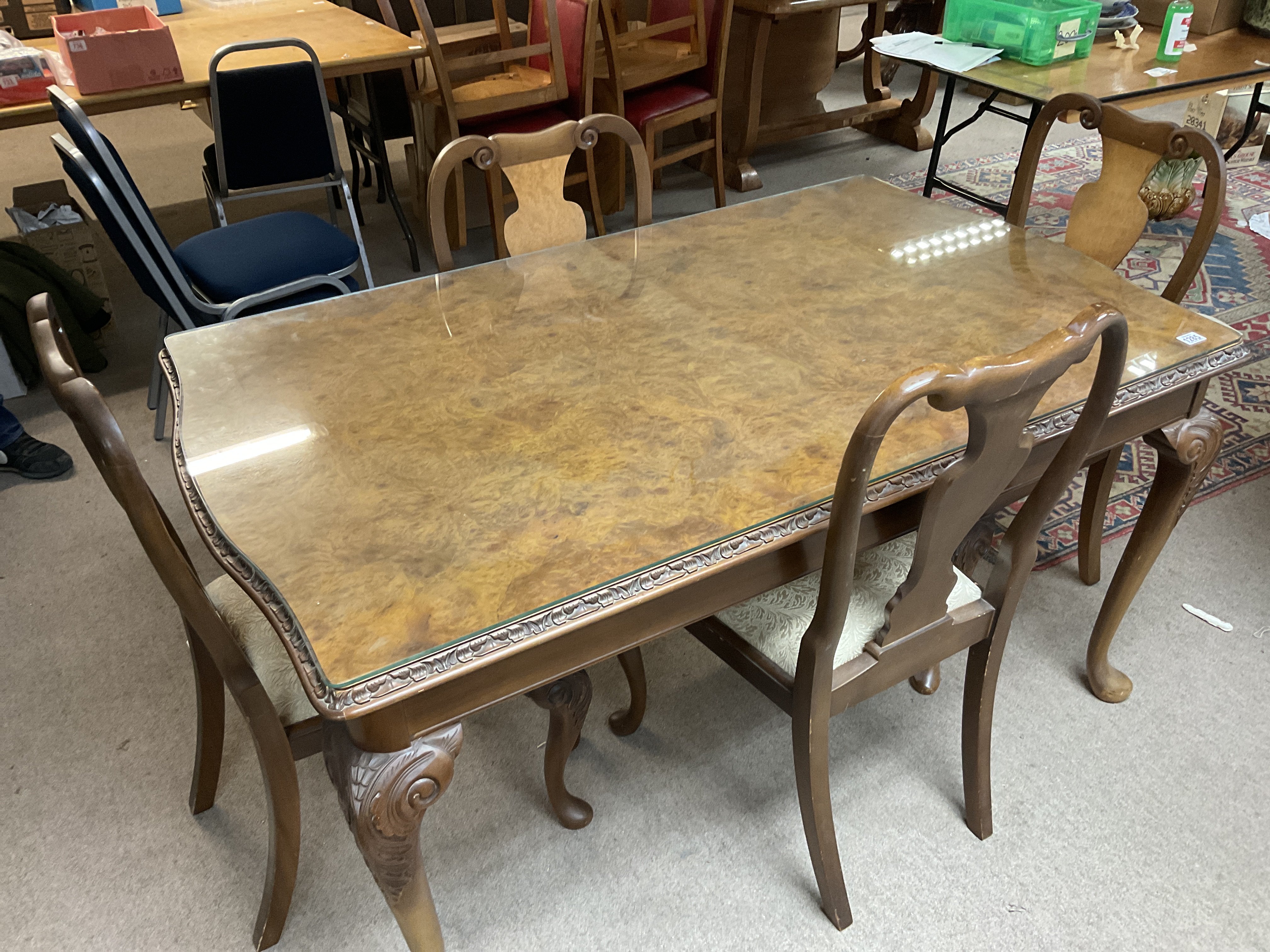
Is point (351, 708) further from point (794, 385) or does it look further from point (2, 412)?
point (2, 412)

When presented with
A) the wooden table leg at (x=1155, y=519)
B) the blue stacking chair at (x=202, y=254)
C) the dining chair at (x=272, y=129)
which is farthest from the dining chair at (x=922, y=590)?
the dining chair at (x=272, y=129)

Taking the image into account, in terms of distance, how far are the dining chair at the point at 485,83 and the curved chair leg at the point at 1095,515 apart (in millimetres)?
1885

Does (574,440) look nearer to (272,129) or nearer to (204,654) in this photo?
(204,654)

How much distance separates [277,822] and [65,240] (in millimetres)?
2318

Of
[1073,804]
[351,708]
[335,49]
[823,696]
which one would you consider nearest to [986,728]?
[1073,804]

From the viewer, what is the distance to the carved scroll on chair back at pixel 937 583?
100 cm

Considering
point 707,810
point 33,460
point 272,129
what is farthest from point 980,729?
point 33,460

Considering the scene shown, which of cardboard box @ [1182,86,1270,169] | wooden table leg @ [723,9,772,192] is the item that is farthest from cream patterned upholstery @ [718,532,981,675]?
wooden table leg @ [723,9,772,192]

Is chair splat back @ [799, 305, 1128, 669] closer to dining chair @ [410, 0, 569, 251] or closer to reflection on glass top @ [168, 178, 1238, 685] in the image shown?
reflection on glass top @ [168, 178, 1238, 685]

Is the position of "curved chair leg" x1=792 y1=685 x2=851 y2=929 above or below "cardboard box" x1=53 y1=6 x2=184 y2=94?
below

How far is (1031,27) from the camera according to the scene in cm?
289

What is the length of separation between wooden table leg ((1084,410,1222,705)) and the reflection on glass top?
0.15 m

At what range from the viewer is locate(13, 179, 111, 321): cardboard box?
9.31ft

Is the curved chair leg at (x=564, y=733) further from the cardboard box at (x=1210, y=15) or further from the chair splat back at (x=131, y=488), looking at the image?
the cardboard box at (x=1210, y=15)
